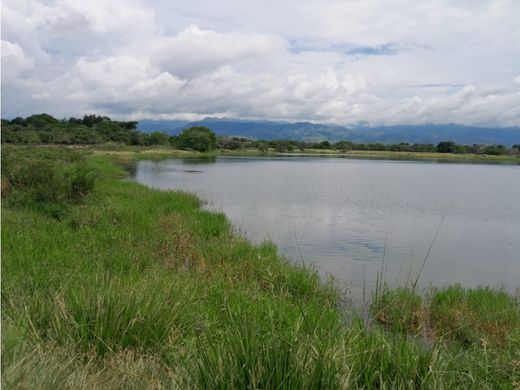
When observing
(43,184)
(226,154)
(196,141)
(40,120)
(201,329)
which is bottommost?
(226,154)

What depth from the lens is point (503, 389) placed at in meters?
4.26

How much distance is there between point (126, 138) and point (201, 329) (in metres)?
114

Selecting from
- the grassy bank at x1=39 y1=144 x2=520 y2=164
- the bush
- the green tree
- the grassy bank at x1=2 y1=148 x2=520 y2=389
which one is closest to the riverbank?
the grassy bank at x1=39 y1=144 x2=520 y2=164

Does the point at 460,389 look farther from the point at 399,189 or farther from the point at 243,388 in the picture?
the point at 399,189

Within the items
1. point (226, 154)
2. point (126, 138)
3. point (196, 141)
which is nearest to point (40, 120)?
point (126, 138)

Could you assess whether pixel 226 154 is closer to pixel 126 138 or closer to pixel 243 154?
pixel 243 154

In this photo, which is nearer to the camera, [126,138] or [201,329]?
[201,329]

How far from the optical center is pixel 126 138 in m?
113

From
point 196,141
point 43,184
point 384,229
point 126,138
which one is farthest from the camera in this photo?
point 196,141

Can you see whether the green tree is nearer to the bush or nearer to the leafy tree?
the leafy tree

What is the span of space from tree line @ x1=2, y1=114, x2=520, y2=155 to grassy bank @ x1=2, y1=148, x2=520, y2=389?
7053cm

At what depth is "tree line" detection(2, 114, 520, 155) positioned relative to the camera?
85.2 meters

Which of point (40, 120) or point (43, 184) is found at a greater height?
point (40, 120)

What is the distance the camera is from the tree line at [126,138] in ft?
280
